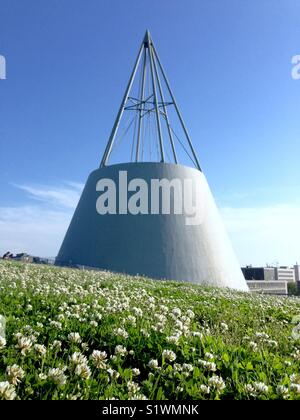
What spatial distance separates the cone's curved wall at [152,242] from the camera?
73.2ft

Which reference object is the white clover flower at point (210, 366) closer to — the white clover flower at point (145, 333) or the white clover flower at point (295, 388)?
the white clover flower at point (295, 388)

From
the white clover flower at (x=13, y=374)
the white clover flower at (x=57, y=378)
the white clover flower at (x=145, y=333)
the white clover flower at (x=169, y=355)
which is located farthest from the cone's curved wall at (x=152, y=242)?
the white clover flower at (x=13, y=374)

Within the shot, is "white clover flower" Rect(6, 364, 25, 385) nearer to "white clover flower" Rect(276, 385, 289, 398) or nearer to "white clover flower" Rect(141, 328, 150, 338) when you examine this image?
"white clover flower" Rect(141, 328, 150, 338)

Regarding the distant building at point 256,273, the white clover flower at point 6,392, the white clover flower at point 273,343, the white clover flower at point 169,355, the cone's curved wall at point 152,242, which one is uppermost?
the cone's curved wall at point 152,242

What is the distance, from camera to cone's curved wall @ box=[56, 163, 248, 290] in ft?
73.2

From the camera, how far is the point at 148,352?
13.8 feet

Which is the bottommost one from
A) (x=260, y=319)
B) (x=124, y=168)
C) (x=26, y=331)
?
(x=260, y=319)

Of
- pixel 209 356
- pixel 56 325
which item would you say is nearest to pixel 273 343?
pixel 209 356

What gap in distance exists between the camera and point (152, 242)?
22781mm

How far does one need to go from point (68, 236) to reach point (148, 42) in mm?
18671

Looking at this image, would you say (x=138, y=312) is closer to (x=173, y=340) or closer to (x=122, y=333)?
(x=122, y=333)

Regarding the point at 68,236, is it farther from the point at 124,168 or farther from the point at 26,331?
the point at 26,331
